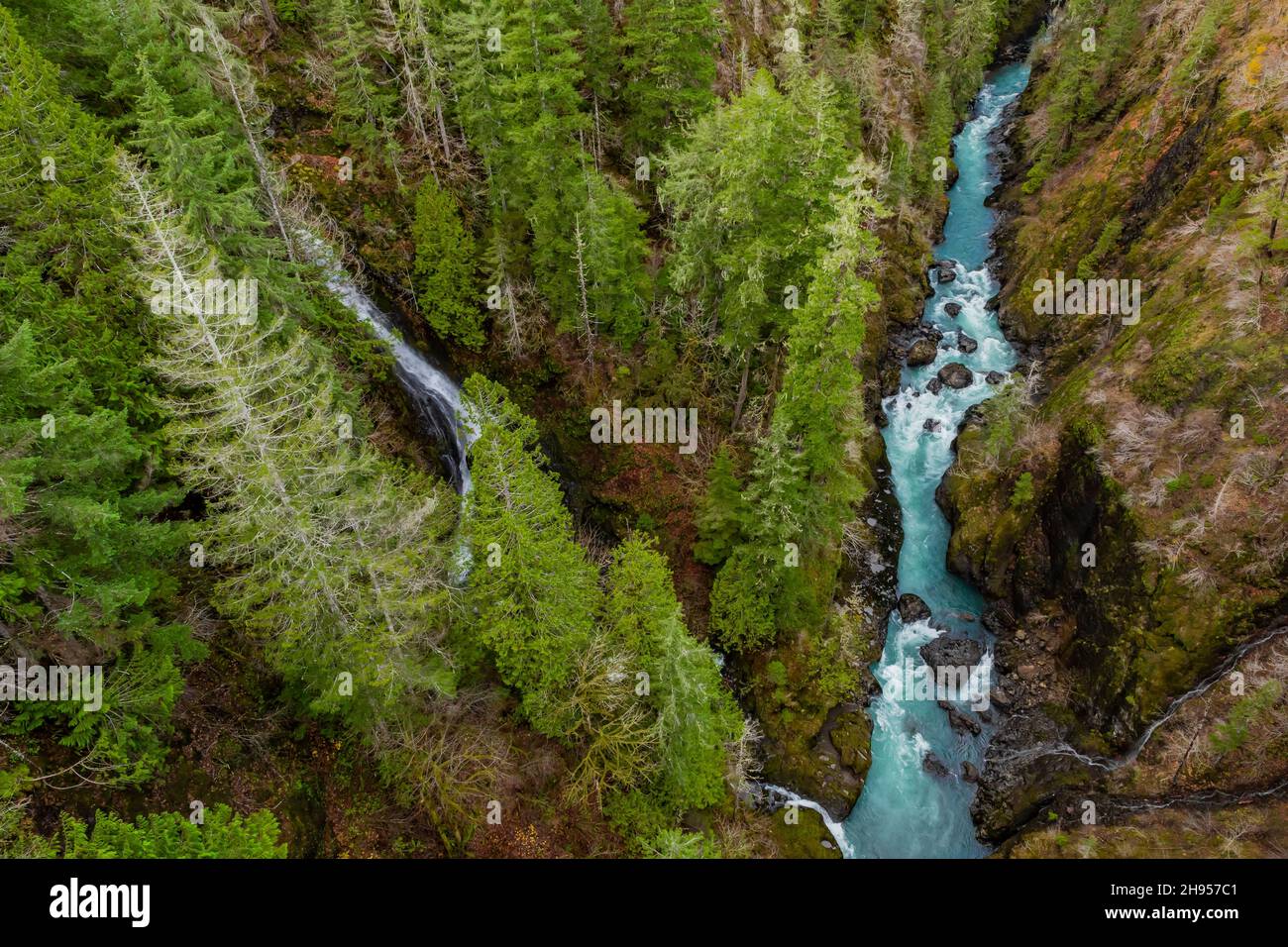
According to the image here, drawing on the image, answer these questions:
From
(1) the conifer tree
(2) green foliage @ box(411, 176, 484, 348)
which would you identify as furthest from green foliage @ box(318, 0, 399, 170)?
(1) the conifer tree

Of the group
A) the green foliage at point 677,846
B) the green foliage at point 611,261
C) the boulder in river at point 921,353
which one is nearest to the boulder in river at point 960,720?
the green foliage at point 677,846

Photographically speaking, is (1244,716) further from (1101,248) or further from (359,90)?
Answer: (359,90)

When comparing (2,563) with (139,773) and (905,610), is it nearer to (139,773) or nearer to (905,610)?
(139,773)

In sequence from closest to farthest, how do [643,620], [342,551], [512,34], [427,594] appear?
[342,551] → [427,594] → [643,620] → [512,34]

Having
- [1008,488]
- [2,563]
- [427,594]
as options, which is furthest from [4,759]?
[1008,488]

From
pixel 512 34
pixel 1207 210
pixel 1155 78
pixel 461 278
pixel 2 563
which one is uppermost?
pixel 1155 78

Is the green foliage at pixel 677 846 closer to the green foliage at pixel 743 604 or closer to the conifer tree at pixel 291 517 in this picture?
the conifer tree at pixel 291 517
